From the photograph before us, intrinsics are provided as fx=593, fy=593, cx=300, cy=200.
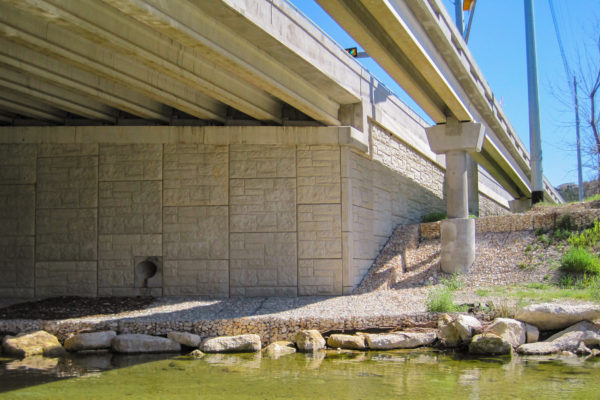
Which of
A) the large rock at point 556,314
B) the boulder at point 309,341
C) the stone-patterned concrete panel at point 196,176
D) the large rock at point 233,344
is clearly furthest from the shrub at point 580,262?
the stone-patterned concrete panel at point 196,176

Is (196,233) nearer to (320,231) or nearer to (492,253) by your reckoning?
(320,231)

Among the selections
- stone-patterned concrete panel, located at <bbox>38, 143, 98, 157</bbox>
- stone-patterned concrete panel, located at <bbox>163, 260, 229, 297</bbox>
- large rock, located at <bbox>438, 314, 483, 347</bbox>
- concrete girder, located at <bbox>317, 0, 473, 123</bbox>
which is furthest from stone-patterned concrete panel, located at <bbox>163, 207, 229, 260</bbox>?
large rock, located at <bbox>438, 314, 483, 347</bbox>

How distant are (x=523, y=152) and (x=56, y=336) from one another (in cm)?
2144

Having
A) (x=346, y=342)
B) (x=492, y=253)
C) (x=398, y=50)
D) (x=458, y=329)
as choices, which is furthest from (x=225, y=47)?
(x=492, y=253)

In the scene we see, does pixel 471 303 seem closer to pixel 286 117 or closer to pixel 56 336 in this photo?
pixel 286 117

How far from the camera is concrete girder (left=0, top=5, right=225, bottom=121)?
8.11 meters

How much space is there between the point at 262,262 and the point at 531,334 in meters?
5.88

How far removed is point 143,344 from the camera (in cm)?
908

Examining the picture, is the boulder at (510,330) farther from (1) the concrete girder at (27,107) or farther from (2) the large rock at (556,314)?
(1) the concrete girder at (27,107)

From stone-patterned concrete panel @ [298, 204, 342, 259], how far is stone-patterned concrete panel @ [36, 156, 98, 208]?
462 cm

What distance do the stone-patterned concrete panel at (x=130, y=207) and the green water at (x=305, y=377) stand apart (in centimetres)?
475

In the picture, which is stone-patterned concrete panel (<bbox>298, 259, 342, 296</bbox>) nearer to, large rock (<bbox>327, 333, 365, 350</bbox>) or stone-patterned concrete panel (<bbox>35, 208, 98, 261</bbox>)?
large rock (<bbox>327, 333, 365, 350</bbox>)

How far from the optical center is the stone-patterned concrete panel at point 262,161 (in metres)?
13.1

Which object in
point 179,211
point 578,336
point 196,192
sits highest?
point 196,192
